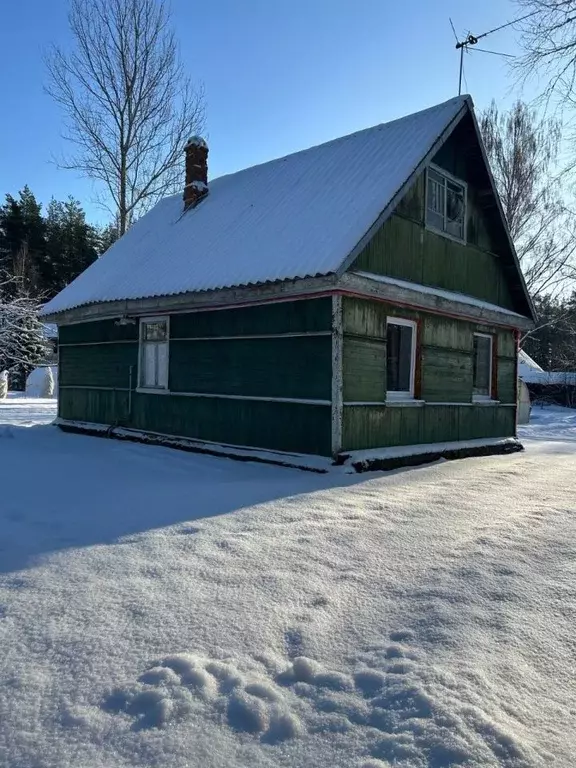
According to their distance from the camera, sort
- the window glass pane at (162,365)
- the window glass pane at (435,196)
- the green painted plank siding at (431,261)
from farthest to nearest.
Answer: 1. the window glass pane at (162,365)
2. the window glass pane at (435,196)
3. the green painted plank siding at (431,261)

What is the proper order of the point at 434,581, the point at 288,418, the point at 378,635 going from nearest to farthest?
1. the point at 378,635
2. the point at 434,581
3. the point at 288,418

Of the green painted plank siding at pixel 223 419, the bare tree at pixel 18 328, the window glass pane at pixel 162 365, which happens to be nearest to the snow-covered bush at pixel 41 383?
the bare tree at pixel 18 328

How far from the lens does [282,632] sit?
3.00m

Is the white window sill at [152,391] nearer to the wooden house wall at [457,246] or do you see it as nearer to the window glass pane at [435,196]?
the wooden house wall at [457,246]

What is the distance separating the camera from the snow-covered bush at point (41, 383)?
94.3 feet

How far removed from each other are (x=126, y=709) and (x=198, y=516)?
2.82m

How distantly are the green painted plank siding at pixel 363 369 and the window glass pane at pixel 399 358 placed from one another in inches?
24.3

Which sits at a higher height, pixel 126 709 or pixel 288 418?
pixel 288 418

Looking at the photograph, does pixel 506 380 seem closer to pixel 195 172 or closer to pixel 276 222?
pixel 276 222

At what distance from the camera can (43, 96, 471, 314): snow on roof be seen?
823cm

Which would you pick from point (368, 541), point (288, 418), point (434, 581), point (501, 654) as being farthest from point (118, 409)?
point (501, 654)

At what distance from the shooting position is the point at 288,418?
8.46m

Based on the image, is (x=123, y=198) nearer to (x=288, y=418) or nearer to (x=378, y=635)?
(x=288, y=418)

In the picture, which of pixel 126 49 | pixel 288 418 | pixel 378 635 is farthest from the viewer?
pixel 126 49
